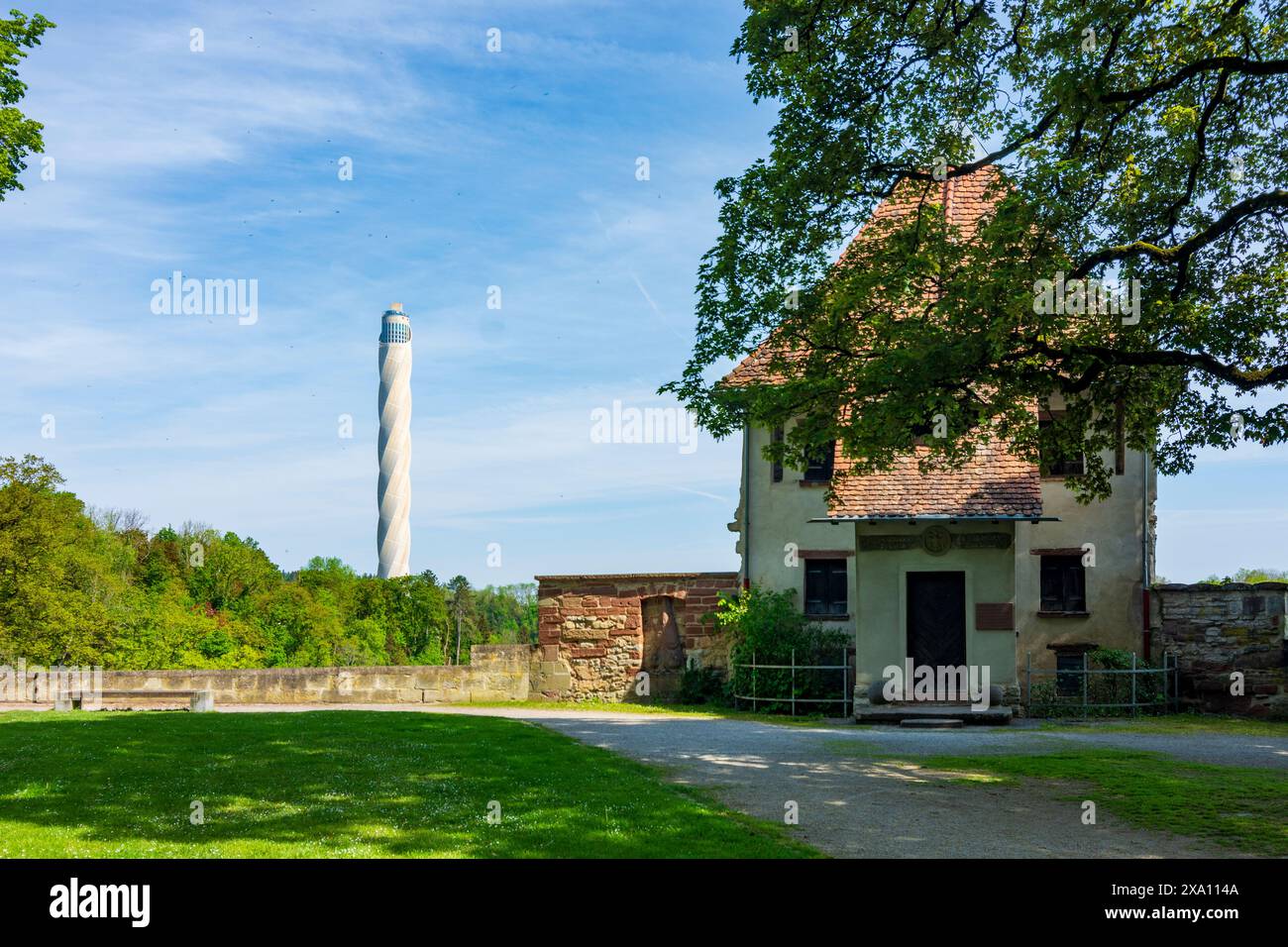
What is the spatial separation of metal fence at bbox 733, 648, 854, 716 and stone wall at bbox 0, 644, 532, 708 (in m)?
6.74

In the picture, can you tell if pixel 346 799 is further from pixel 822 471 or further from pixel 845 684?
pixel 822 471

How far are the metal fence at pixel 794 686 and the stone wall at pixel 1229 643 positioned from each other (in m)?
6.97

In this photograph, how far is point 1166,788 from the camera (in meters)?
11.8

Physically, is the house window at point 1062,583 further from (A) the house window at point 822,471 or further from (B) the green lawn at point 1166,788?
(B) the green lawn at point 1166,788

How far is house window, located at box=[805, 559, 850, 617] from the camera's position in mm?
25797

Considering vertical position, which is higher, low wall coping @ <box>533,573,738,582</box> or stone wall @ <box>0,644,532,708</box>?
low wall coping @ <box>533,573,738,582</box>

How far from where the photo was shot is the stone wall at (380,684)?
1087 inches

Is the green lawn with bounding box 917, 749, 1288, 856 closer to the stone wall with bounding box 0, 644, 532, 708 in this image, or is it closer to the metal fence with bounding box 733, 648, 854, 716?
the metal fence with bounding box 733, 648, 854, 716

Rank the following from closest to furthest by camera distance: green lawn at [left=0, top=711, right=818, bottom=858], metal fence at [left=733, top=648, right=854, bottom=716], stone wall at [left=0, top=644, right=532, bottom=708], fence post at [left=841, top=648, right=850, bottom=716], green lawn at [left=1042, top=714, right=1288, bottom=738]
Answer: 1. green lawn at [left=0, top=711, right=818, bottom=858]
2. green lawn at [left=1042, top=714, right=1288, bottom=738]
3. fence post at [left=841, top=648, right=850, bottom=716]
4. metal fence at [left=733, top=648, right=854, bottom=716]
5. stone wall at [left=0, top=644, right=532, bottom=708]

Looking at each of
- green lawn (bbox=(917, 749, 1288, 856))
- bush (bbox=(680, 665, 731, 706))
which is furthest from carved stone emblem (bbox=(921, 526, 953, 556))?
green lawn (bbox=(917, 749, 1288, 856))

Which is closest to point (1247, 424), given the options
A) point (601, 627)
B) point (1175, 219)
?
point (1175, 219)

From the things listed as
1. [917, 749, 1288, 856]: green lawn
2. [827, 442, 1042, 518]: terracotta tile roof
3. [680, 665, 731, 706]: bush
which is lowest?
[680, 665, 731, 706]: bush

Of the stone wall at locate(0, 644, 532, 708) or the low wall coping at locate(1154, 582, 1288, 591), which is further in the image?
the stone wall at locate(0, 644, 532, 708)

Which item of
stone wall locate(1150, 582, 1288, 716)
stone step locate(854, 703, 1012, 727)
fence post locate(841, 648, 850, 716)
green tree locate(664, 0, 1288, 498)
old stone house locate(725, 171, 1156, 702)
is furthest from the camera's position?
fence post locate(841, 648, 850, 716)
